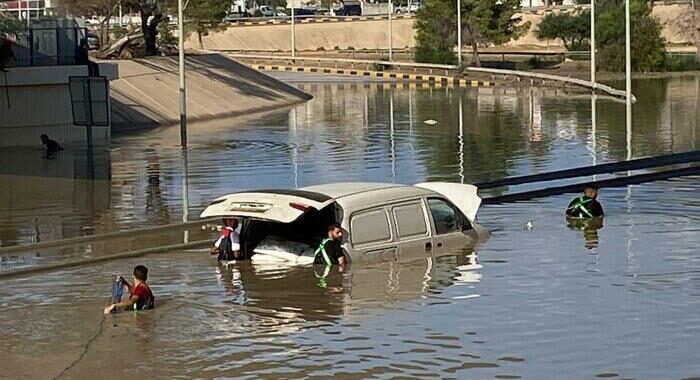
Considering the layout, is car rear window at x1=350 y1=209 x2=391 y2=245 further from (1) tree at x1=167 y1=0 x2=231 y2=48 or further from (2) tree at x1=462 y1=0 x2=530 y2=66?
(2) tree at x1=462 y1=0 x2=530 y2=66

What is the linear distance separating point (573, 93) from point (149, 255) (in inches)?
2177

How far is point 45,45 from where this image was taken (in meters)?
46.4

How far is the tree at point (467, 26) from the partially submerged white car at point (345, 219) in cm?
7802

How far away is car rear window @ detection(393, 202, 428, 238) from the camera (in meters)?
19.6

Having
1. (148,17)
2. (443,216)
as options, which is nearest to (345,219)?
(443,216)

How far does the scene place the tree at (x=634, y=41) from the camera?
9469 cm

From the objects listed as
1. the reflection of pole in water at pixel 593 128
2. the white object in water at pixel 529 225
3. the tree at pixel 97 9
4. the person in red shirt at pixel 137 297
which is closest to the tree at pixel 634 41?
the reflection of pole in water at pixel 593 128

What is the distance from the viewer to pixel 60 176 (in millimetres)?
34906

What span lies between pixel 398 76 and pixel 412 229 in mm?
74772

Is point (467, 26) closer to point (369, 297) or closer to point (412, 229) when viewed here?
point (412, 229)

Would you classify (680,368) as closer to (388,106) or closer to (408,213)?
(408,213)

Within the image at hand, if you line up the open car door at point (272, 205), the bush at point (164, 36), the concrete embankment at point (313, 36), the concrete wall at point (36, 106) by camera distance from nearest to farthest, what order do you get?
the open car door at point (272, 205) < the concrete wall at point (36, 106) < the bush at point (164, 36) < the concrete embankment at point (313, 36)

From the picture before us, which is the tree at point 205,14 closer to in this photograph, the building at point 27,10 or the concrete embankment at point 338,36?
the building at point 27,10

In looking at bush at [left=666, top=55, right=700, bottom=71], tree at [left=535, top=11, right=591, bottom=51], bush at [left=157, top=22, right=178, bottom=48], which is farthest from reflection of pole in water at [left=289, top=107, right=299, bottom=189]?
tree at [left=535, top=11, right=591, bottom=51]
